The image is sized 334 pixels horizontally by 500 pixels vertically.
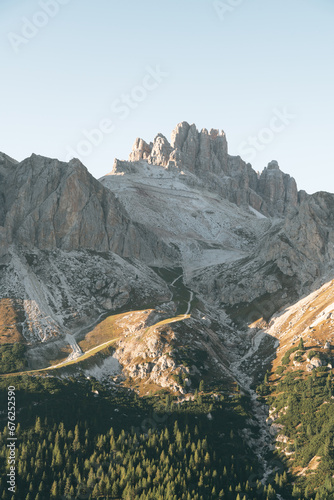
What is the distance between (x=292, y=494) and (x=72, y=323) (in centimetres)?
8824

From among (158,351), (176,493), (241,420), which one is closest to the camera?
(176,493)

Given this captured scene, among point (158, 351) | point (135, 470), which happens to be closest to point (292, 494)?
point (135, 470)

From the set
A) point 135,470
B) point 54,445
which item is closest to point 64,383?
point 54,445

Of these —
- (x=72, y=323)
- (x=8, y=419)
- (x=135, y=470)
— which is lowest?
(x=135, y=470)

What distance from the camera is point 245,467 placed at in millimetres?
103500

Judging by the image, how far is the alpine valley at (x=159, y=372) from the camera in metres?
96.8

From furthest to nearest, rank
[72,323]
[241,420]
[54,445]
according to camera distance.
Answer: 1. [72,323]
2. [241,420]
3. [54,445]

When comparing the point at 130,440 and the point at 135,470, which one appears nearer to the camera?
the point at 135,470

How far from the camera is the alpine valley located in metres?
96.8

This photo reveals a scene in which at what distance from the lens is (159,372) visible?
5349 inches

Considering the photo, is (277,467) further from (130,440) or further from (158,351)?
(158,351)

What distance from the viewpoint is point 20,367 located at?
13212 cm

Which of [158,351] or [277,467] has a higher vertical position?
[158,351]

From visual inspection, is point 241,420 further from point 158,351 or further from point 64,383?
point 64,383
